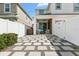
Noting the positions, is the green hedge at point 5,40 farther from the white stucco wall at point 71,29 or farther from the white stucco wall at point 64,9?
the white stucco wall at point 64,9

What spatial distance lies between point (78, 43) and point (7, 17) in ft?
53.9

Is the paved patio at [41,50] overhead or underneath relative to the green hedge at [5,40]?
underneath

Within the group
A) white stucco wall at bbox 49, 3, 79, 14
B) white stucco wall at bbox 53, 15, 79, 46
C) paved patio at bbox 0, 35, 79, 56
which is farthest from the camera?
white stucco wall at bbox 49, 3, 79, 14

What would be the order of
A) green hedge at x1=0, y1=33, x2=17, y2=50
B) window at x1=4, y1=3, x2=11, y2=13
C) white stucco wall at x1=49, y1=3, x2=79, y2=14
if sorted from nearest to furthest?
green hedge at x1=0, y1=33, x2=17, y2=50 < window at x1=4, y1=3, x2=11, y2=13 < white stucco wall at x1=49, y1=3, x2=79, y2=14

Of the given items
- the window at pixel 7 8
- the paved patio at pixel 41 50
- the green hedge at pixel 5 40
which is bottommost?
the paved patio at pixel 41 50

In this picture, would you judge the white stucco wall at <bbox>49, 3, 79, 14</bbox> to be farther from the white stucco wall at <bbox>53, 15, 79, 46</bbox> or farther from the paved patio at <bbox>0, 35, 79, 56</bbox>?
the paved patio at <bbox>0, 35, 79, 56</bbox>

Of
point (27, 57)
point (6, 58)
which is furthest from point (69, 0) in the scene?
point (6, 58)

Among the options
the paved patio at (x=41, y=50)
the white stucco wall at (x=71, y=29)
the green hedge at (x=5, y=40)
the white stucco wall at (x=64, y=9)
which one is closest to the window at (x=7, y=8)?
the white stucco wall at (x=64, y=9)

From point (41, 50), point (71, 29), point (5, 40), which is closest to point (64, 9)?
point (71, 29)

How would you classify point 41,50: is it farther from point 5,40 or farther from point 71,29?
point 71,29

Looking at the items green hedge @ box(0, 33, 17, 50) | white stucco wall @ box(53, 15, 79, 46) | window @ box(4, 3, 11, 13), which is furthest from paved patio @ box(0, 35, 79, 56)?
window @ box(4, 3, 11, 13)

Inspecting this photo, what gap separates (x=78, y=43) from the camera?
1166 cm

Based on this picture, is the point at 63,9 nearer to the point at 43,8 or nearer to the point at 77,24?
the point at 43,8

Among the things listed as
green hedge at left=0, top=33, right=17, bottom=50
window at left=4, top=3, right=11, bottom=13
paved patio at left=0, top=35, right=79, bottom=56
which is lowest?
paved patio at left=0, top=35, right=79, bottom=56
